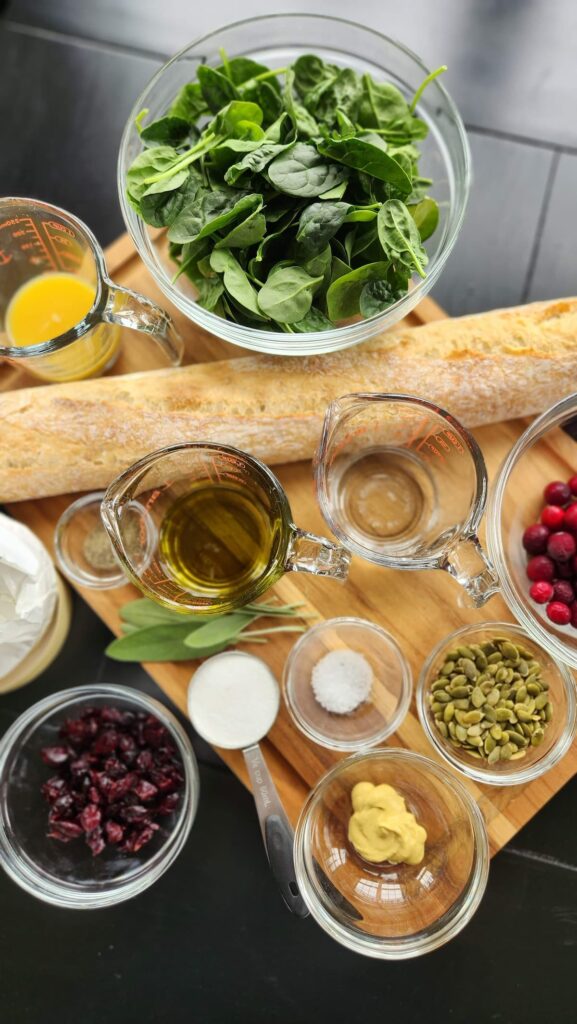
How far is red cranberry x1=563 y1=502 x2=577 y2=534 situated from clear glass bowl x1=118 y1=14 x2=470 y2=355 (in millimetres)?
413

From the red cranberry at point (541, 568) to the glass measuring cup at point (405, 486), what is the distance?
0.38 ft

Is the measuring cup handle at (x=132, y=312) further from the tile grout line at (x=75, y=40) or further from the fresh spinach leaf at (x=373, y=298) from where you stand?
the tile grout line at (x=75, y=40)

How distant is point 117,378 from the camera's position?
131 centimetres

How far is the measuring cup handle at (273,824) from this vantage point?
50.1 inches

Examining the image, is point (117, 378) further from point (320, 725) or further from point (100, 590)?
point (320, 725)

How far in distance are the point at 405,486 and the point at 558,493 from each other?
25 cm

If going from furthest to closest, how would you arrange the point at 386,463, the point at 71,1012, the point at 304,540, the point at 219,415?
the point at 71,1012, the point at 386,463, the point at 219,415, the point at 304,540

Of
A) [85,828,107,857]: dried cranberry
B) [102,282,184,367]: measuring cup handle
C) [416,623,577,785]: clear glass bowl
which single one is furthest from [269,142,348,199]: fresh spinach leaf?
[85,828,107,857]: dried cranberry

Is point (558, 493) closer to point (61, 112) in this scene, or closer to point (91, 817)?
point (91, 817)

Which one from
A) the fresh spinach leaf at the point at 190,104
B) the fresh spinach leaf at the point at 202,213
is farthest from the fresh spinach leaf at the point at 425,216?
the fresh spinach leaf at the point at 190,104

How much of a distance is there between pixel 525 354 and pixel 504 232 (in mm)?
402

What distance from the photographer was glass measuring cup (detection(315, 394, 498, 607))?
117 cm

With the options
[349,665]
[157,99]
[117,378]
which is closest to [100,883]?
[349,665]

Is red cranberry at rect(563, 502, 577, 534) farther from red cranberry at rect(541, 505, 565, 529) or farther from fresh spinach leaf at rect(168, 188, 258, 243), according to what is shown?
fresh spinach leaf at rect(168, 188, 258, 243)
